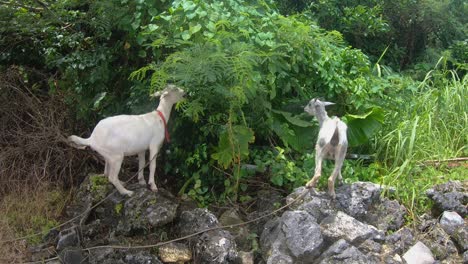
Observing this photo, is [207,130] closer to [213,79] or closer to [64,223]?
[213,79]

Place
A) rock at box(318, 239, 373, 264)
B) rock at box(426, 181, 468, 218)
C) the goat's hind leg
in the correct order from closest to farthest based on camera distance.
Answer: rock at box(318, 239, 373, 264) → the goat's hind leg → rock at box(426, 181, 468, 218)

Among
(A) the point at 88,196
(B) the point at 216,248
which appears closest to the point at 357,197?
(B) the point at 216,248

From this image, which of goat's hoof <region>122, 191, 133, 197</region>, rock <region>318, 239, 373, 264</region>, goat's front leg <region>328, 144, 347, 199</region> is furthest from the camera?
goat's hoof <region>122, 191, 133, 197</region>

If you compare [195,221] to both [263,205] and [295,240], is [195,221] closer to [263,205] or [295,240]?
[263,205]

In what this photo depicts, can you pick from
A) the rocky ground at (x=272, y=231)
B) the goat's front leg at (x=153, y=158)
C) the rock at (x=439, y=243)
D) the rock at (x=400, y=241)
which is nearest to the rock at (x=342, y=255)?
the rocky ground at (x=272, y=231)

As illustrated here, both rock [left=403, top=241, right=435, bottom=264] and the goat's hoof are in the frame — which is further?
the goat's hoof

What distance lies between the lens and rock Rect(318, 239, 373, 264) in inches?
168

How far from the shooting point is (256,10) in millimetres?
5609

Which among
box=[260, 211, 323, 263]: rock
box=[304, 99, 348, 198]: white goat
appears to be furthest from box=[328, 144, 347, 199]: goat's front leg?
box=[260, 211, 323, 263]: rock

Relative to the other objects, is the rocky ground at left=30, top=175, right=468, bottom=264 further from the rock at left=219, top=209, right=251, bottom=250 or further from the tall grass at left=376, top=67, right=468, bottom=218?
the tall grass at left=376, top=67, right=468, bottom=218

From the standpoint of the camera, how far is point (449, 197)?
5.14 meters

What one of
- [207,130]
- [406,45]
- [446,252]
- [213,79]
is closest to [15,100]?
[207,130]

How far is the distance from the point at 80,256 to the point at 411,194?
9.91 feet

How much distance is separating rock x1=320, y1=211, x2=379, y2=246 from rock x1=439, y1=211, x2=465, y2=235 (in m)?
0.74
